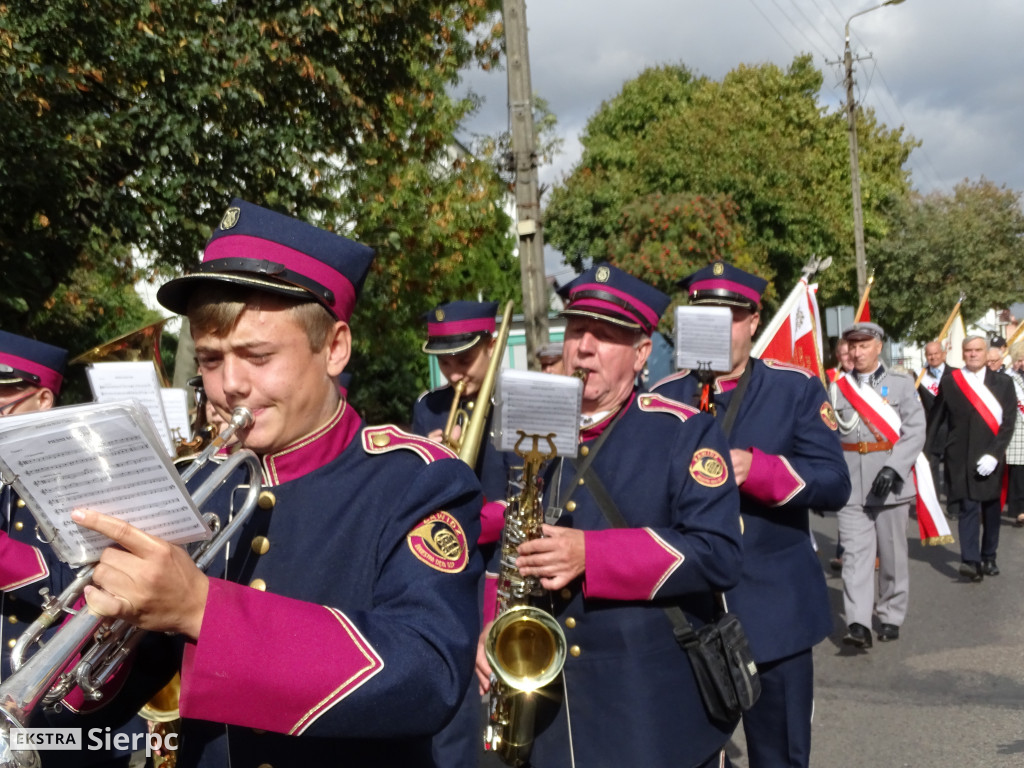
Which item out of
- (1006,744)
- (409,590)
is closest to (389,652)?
(409,590)

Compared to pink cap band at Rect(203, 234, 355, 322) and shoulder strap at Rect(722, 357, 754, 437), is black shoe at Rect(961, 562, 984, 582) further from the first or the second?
pink cap band at Rect(203, 234, 355, 322)

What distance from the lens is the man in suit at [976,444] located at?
9844 millimetres

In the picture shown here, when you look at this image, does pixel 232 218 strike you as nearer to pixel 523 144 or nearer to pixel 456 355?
pixel 456 355

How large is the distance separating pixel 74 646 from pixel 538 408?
5.58 ft

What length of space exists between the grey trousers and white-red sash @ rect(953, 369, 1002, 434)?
3144 millimetres

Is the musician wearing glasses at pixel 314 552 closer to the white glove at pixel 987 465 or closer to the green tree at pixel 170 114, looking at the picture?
the green tree at pixel 170 114

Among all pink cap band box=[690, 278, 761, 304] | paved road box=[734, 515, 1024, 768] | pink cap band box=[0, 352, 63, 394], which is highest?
pink cap band box=[690, 278, 761, 304]

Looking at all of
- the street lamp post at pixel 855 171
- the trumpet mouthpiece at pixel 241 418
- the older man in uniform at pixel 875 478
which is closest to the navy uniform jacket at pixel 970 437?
the older man in uniform at pixel 875 478

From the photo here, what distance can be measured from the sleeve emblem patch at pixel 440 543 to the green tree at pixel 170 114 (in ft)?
17.7

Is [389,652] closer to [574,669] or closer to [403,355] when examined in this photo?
[574,669]

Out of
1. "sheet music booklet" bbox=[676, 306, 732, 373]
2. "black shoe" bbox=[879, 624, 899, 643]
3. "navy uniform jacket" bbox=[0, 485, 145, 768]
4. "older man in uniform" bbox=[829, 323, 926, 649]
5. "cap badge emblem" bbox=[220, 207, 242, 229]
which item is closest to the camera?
"cap badge emblem" bbox=[220, 207, 242, 229]

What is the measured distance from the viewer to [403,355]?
18250mm

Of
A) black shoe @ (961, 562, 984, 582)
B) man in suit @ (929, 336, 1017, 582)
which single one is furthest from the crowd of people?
man in suit @ (929, 336, 1017, 582)

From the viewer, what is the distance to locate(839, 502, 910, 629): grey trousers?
7.49 meters
